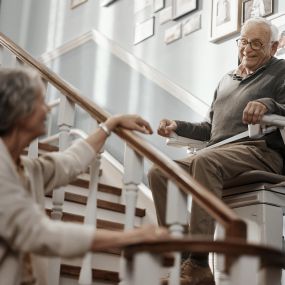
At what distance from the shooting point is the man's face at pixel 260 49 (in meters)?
Answer: 2.95

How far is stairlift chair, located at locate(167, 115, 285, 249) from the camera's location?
2395mm

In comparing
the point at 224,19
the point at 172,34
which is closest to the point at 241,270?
the point at 224,19

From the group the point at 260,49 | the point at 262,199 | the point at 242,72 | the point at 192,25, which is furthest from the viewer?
the point at 192,25

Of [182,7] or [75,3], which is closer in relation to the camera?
[182,7]

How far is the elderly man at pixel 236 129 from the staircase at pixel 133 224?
303mm

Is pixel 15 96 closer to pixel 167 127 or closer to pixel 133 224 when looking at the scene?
pixel 133 224

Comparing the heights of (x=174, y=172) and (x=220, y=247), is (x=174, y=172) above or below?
above

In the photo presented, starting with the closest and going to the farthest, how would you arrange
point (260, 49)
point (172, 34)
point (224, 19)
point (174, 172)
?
1. point (174, 172)
2. point (260, 49)
3. point (224, 19)
4. point (172, 34)

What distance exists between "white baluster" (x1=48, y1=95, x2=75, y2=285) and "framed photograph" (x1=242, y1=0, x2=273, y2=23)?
1546 mm

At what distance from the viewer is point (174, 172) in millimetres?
1844

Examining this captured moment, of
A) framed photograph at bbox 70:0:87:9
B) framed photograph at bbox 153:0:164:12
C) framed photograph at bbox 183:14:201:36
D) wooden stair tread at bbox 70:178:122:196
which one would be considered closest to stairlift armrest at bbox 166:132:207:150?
wooden stair tread at bbox 70:178:122:196

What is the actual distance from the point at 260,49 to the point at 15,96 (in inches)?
65.4

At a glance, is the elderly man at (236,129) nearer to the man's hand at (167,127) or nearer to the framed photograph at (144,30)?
the man's hand at (167,127)

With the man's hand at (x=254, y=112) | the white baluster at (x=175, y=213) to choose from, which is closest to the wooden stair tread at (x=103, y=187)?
the man's hand at (x=254, y=112)
